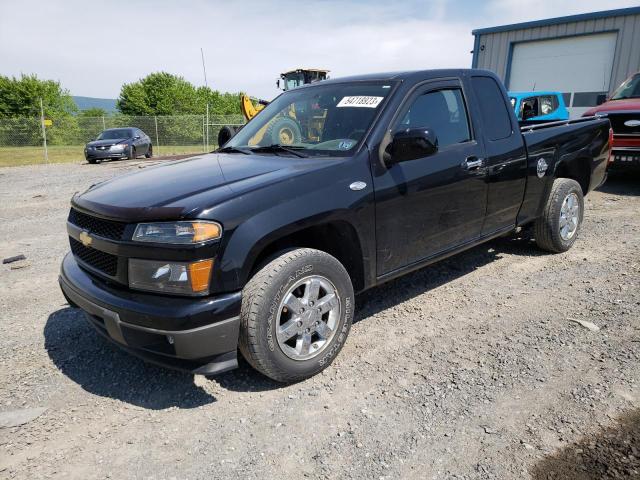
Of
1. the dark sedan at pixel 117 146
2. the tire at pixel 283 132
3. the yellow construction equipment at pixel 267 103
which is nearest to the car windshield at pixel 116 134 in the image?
the dark sedan at pixel 117 146

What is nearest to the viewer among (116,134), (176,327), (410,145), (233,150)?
(176,327)

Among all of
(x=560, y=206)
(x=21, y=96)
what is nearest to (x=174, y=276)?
(x=560, y=206)

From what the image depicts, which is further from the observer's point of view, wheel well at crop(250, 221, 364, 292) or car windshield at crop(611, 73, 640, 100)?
car windshield at crop(611, 73, 640, 100)

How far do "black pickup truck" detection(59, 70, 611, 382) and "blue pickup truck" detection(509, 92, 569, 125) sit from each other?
269 inches

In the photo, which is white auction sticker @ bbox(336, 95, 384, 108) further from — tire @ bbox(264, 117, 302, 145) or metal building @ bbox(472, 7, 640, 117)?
metal building @ bbox(472, 7, 640, 117)

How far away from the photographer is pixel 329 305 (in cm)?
288

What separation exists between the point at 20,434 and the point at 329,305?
1801 millimetres

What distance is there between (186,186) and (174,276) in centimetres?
63

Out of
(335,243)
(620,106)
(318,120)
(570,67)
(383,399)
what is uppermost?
(570,67)

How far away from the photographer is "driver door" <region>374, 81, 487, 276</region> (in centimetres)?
314

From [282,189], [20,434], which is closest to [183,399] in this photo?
[20,434]

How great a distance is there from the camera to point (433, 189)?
3357mm

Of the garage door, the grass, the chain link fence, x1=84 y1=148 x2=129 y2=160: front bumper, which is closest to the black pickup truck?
the garage door

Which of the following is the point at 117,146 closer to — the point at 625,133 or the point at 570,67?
the point at 625,133
